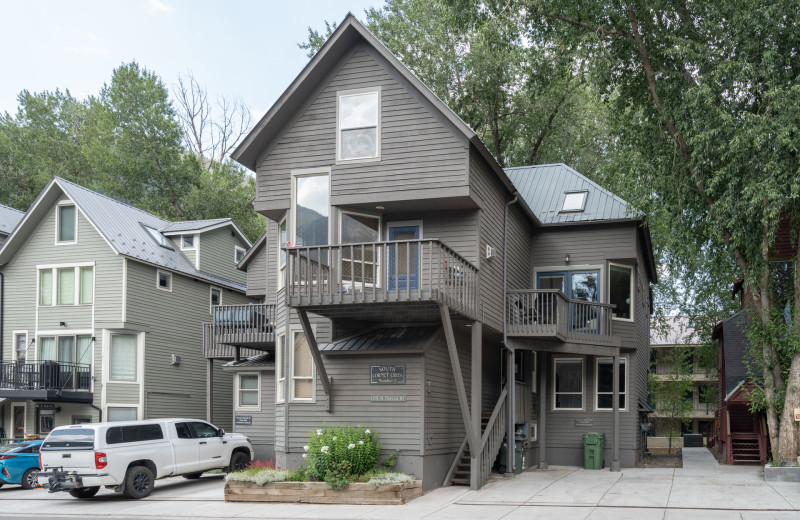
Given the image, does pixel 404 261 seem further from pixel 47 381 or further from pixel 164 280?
pixel 164 280

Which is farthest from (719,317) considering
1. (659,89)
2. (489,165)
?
(489,165)

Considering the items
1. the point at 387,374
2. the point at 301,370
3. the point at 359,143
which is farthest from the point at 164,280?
the point at 387,374

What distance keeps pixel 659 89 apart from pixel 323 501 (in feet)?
42.7

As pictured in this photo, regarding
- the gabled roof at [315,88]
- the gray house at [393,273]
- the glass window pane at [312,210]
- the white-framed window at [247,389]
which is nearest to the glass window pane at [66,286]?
the white-framed window at [247,389]

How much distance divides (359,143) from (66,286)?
16.4 m

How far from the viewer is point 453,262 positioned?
16656 mm

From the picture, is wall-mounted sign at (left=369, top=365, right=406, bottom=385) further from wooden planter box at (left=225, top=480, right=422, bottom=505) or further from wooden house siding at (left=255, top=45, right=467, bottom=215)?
wooden house siding at (left=255, top=45, right=467, bottom=215)

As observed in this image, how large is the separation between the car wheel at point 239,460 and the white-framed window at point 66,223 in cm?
1249

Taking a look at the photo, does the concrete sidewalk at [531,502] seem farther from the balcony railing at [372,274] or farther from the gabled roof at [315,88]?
the gabled roof at [315,88]

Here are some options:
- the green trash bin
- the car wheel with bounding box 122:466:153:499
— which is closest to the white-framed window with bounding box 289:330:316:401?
the car wheel with bounding box 122:466:153:499

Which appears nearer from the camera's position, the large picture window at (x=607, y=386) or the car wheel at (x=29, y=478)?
the car wheel at (x=29, y=478)

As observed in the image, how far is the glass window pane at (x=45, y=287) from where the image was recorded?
29516mm

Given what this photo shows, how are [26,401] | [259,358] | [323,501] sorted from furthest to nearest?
[26,401]
[259,358]
[323,501]

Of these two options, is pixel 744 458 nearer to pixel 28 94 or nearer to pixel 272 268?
pixel 272 268
